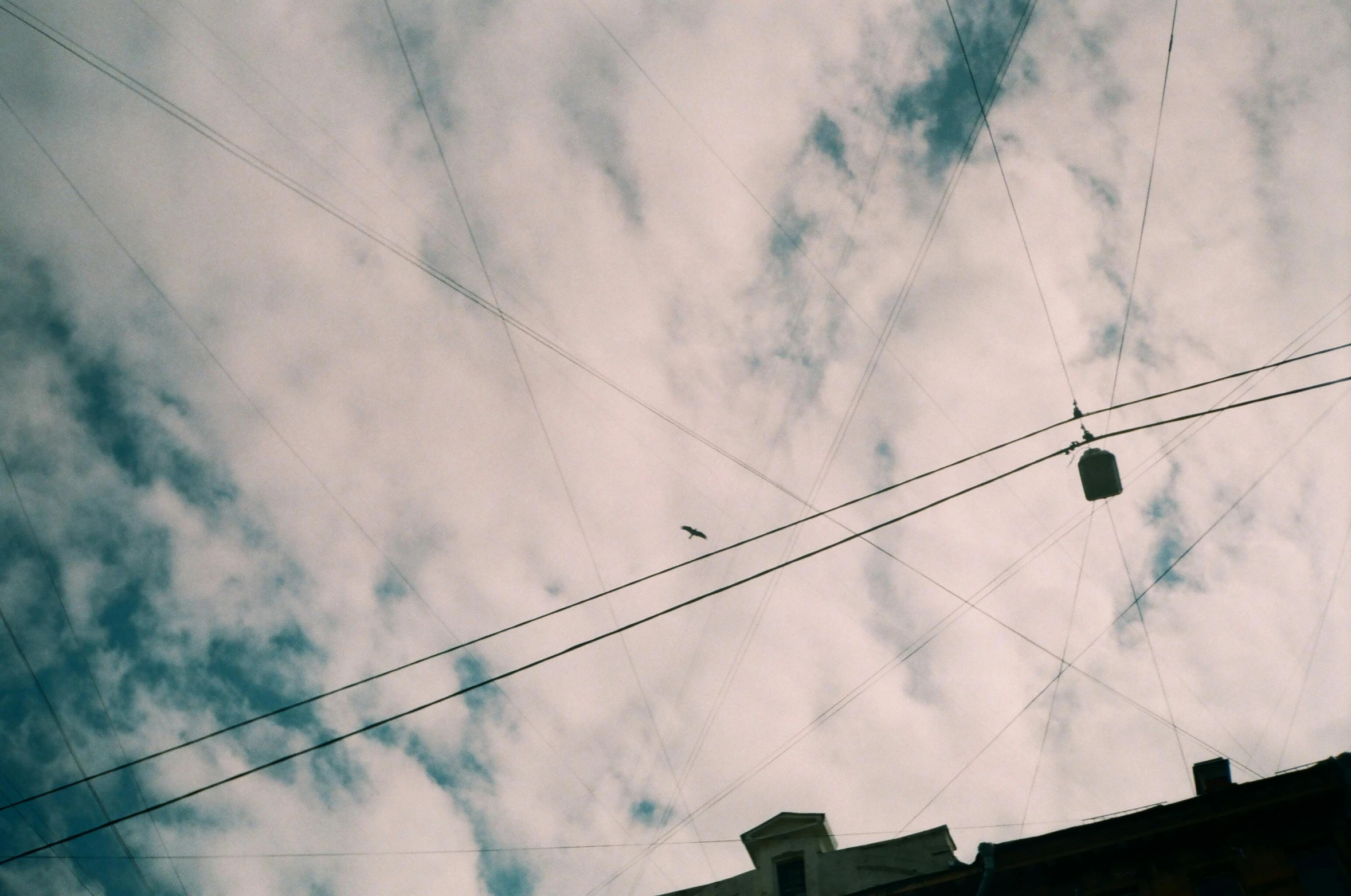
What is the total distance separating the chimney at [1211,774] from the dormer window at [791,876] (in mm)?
8767

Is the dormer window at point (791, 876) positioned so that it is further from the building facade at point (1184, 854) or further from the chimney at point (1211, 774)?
the chimney at point (1211, 774)

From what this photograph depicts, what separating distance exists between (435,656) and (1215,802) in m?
15.7

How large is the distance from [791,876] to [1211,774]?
950 cm

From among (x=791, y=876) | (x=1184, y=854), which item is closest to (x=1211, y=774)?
(x=1184, y=854)

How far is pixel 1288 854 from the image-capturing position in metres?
16.0

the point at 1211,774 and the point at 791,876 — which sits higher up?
the point at 1211,774

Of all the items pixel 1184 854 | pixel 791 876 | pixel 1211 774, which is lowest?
pixel 1184 854

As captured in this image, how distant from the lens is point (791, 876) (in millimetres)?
20203

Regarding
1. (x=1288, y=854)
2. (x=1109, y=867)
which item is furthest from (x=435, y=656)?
(x=1288, y=854)

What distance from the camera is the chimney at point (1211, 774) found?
57.8 feet

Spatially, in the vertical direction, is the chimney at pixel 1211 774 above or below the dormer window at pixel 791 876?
above

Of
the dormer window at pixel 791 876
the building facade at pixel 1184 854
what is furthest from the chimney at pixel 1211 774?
the dormer window at pixel 791 876

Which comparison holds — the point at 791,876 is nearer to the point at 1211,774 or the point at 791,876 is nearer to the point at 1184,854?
Result: the point at 1184,854

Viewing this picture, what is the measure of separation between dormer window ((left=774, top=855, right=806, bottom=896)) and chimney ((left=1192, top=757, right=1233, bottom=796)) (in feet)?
28.8
